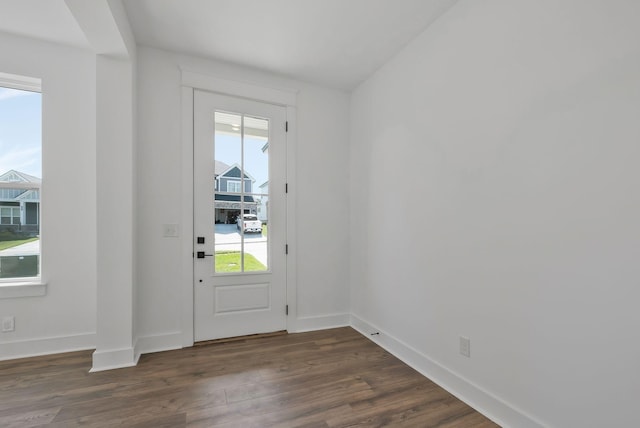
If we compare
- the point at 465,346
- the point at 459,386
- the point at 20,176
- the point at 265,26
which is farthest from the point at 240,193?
the point at 459,386

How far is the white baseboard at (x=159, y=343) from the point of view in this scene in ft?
8.28

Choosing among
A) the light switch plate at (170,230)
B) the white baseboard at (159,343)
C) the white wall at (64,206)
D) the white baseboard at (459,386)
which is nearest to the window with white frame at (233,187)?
the light switch plate at (170,230)

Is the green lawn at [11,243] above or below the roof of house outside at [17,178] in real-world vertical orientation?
below

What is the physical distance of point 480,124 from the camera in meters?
1.86

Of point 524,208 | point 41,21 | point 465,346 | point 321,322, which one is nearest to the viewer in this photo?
point 524,208

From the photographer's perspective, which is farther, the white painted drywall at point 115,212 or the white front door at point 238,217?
the white front door at point 238,217

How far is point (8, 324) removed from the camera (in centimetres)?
239

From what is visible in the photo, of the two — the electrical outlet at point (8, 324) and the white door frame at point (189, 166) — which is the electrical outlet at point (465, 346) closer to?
the white door frame at point (189, 166)

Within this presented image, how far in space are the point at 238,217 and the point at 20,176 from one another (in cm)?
190

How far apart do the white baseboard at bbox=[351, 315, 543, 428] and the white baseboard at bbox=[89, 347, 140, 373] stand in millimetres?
2163

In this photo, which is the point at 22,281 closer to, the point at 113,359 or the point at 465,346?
the point at 113,359

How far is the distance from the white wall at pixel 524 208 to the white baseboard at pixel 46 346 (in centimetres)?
283

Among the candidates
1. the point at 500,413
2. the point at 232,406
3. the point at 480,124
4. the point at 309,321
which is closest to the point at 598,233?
the point at 480,124

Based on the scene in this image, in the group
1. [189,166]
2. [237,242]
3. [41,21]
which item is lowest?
[237,242]
